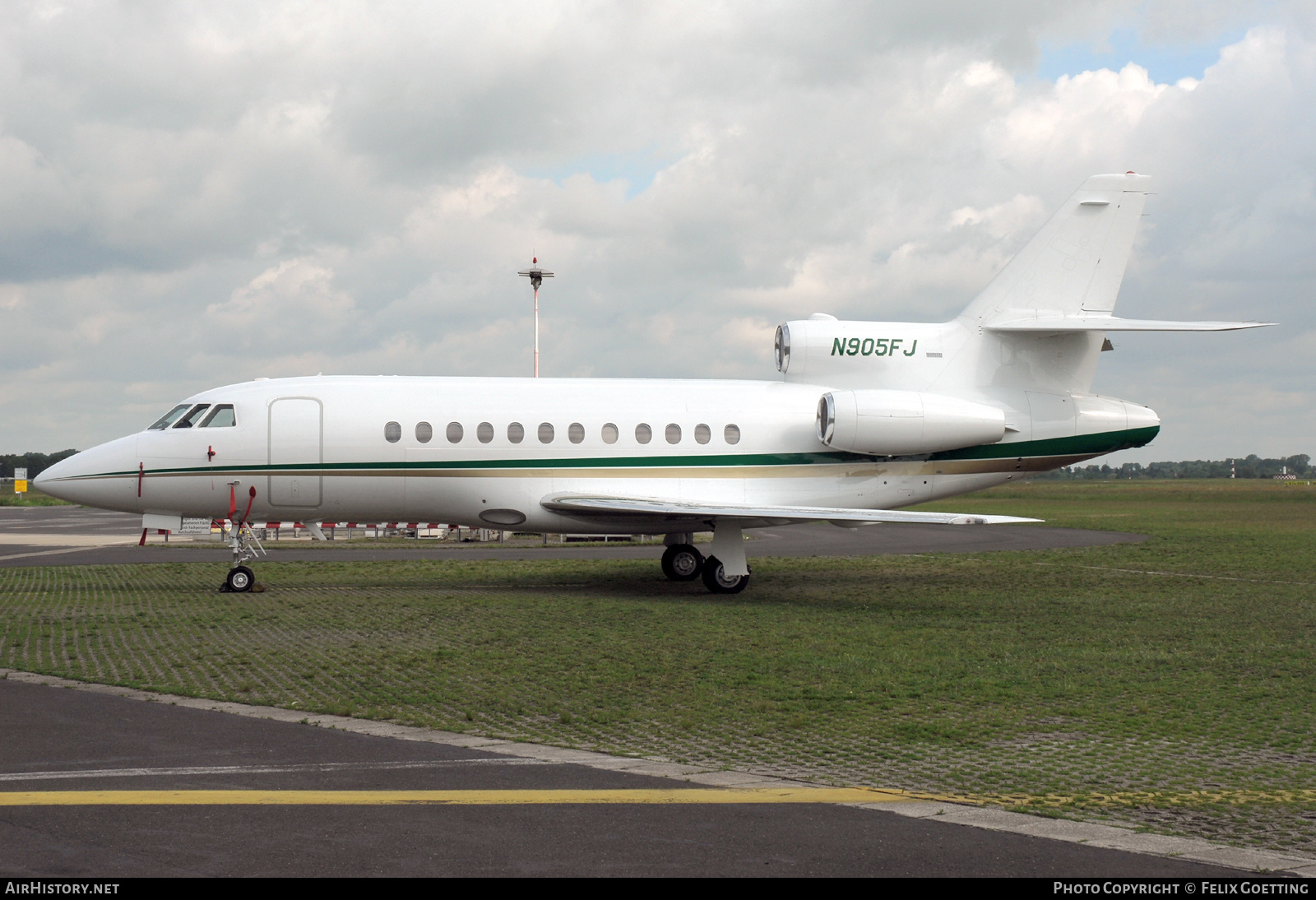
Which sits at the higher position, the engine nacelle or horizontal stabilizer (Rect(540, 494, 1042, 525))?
the engine nacelle

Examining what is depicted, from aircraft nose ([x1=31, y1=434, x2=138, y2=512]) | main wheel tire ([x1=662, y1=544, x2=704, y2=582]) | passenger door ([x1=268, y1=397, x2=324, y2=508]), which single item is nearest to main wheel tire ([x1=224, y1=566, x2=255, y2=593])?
passenger door ([x1=268, y1=397, x2=324, y2=508])

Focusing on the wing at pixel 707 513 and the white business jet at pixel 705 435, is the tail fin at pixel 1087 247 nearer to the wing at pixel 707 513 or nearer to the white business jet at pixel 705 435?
the white business jet at pixel 705 435

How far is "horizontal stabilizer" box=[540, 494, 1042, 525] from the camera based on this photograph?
15.9m

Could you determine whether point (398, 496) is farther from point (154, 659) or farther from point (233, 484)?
point (154, 659)

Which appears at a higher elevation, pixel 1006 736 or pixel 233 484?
pixel 233 484

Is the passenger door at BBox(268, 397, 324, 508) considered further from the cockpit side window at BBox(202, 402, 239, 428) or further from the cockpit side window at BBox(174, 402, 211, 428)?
the cockpit side window at BBox(174, 402, 211, 428)

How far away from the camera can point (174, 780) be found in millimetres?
6609

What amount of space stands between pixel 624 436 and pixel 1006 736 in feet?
38.8

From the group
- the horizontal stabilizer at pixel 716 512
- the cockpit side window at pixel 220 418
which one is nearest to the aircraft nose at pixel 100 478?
the cockpit side window at pixel 220 418

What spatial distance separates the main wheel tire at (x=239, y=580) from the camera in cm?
1762

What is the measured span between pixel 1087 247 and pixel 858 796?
16.6m

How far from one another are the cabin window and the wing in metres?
6.54

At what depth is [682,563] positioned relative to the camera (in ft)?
68.4

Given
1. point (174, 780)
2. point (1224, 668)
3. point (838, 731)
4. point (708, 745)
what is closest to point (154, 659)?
point (174, 780)
